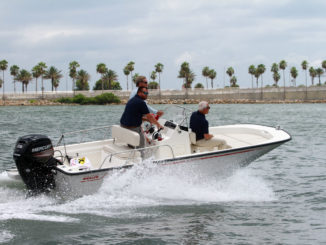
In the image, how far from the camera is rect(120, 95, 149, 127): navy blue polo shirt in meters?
8.29

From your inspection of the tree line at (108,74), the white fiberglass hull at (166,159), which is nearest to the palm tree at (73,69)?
the tree line at (108,74)

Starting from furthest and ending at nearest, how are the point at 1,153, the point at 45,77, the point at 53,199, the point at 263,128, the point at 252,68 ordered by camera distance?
the point at 252,68 < the point at 45,77 < the point at 1,153 < the point at 263,128 < the point at 53,199

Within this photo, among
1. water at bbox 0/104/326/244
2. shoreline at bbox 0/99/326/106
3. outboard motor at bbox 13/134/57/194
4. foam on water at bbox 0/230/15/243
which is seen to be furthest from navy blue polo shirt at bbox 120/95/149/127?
shoreline at bbox 0/99/326/106

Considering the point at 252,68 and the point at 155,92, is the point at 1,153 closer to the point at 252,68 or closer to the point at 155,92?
the point at 155,92

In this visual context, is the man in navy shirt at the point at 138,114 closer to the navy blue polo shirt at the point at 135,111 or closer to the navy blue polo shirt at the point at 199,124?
the navy blue polo shirt at the point at 135,111

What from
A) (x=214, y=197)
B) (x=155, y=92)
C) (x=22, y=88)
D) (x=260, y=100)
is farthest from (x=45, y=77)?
(x=214, y=197)

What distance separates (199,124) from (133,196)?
194 centimetres

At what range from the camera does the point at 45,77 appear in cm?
12950

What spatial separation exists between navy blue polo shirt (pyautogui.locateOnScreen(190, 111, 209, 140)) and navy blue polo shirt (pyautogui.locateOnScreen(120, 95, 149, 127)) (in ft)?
3.94

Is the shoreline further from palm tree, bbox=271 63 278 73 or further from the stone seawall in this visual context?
palm tree, bbox=271 63 278 73

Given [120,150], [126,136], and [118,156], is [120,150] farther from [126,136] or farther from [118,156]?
[126,136]

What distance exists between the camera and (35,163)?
769cm

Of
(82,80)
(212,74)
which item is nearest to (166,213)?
(82,80)

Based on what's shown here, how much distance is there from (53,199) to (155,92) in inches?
4233
